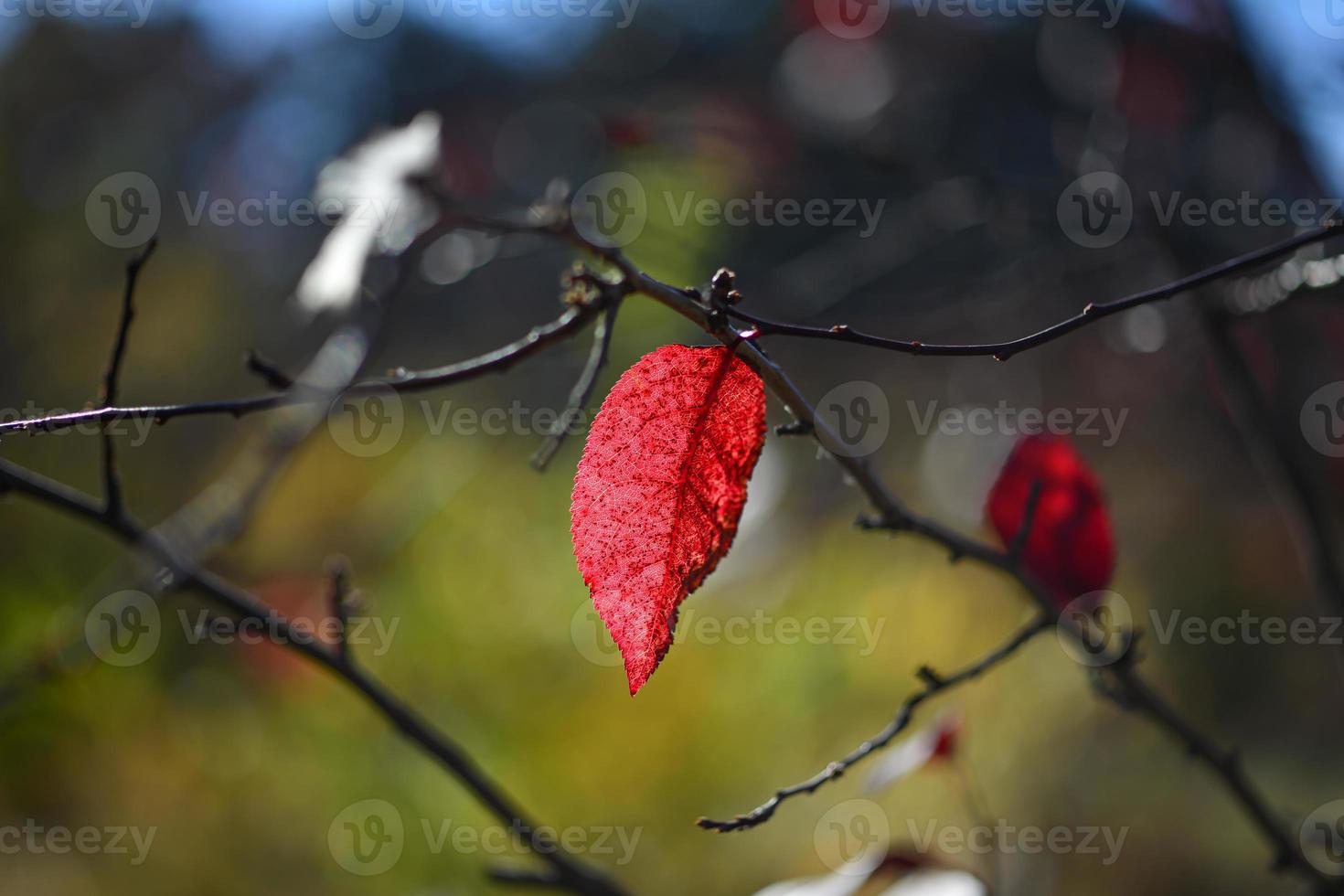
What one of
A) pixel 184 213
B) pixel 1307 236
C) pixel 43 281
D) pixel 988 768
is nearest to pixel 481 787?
Result: pixel 1307 236

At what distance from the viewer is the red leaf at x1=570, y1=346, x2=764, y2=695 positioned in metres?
0.35

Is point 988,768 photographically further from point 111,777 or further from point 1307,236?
point 111,777

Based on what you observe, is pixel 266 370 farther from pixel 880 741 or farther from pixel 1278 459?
pixel 1278 459

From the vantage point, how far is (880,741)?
0.45 metres

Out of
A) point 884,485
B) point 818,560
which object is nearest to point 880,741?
point 884,485

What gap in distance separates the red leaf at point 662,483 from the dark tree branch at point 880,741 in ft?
0.34

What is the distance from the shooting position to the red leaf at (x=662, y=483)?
0.35 metres

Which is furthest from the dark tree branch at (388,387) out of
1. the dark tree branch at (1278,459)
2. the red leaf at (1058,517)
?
the dark tree branch at (1278,459)

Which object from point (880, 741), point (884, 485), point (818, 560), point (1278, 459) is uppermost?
point (818, 560)

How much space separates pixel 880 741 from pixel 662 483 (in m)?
0.18

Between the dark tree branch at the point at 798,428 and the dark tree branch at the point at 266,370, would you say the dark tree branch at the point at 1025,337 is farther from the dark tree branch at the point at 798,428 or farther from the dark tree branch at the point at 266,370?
the dark tree branch at the point at 266,370

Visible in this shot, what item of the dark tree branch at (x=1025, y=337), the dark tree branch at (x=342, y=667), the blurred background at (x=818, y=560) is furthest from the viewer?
the blurred background at (x=818, y=560)

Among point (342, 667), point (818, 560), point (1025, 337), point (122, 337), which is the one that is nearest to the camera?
point (1025, 337)

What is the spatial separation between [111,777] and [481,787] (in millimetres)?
1374
